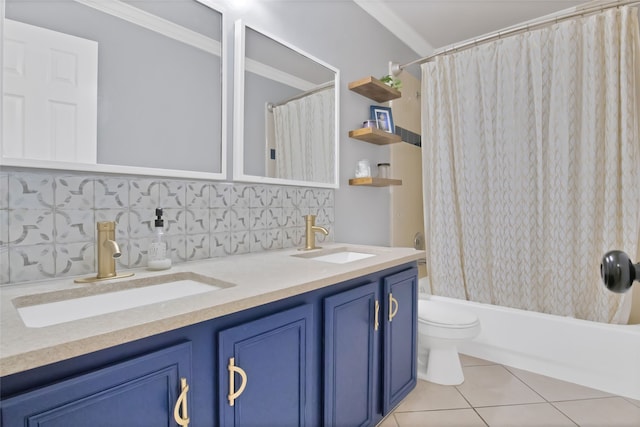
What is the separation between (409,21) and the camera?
2.69m

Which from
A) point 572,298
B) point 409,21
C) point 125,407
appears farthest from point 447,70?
point 125,407

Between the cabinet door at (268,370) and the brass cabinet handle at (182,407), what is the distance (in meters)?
0.10

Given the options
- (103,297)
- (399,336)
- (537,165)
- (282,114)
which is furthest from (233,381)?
(537,165)

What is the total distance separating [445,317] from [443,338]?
14 cm

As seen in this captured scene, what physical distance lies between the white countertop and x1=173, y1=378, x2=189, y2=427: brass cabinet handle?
0.14 meters

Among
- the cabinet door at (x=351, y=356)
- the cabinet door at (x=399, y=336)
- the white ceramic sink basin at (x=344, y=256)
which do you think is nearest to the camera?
the cabinet door at (x=351, y=356)

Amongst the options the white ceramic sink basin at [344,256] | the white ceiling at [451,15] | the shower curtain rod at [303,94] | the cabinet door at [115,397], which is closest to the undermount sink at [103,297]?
the cabinet door at [115,397]

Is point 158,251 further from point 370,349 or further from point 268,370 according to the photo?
point 370,349

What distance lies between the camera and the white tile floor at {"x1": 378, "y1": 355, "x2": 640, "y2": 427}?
1.60 m

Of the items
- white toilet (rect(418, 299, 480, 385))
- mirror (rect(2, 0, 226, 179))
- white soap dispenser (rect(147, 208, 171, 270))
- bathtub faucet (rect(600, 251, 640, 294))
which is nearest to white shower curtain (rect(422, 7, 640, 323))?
white toilet (rect(418, 299, 480, 385))

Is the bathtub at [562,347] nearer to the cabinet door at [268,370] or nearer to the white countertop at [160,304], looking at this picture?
the white countertop at [160,304]

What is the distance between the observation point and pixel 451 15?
2.60 metres

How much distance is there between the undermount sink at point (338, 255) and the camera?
5.79 feet

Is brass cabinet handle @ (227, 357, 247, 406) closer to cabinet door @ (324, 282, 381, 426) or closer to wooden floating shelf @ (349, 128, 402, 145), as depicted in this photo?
cabinet door @ (324, 282, 381, 426)
